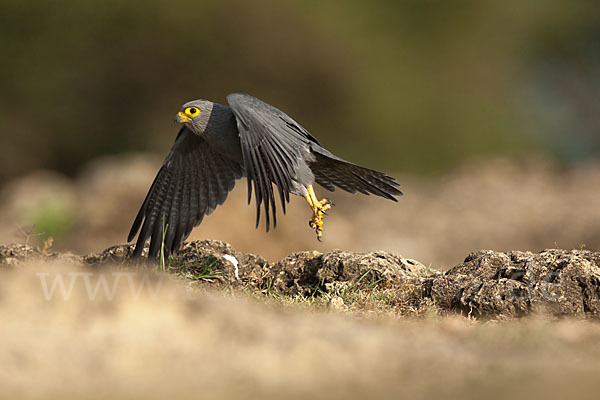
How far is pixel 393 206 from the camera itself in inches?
458

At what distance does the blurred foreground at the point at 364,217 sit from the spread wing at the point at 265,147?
4.39 m

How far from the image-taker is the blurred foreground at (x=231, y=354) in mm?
2150

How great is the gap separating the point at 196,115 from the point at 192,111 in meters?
0.04

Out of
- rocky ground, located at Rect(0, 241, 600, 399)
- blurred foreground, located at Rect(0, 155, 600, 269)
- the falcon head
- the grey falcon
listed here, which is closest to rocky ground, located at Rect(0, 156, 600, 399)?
rocky ground, located at Rect(0, 241, 600, 399)

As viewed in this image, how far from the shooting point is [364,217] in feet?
36.9

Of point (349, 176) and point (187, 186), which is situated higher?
point (349, 176)

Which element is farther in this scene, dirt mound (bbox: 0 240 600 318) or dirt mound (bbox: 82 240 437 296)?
dirt mound (bbox: 82 240 437 296)

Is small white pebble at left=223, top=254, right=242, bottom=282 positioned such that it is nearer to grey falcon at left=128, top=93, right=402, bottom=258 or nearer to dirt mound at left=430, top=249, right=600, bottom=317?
grey falcon at left=128, top=93, right=402, bottom=258

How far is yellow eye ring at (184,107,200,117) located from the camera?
15.4ft

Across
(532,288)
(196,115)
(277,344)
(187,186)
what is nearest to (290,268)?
(187,186)

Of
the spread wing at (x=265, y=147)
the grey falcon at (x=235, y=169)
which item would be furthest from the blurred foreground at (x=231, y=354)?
the grey falcon at (x=235, y=169)

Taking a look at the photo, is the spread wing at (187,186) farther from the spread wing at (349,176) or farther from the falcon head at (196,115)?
the spread wing at (349,176)

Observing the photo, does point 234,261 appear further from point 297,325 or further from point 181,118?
point 297,325

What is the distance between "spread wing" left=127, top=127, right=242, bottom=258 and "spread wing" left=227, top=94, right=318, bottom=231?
34.3 inches
